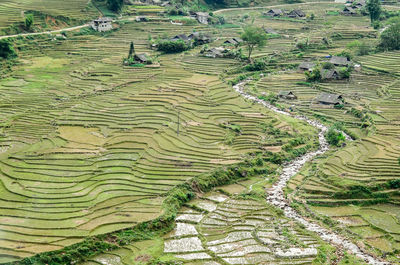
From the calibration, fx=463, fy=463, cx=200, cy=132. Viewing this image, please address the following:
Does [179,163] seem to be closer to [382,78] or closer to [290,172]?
[290,172]

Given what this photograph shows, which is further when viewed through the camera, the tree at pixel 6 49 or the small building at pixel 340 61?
the small building at pixel 340 61

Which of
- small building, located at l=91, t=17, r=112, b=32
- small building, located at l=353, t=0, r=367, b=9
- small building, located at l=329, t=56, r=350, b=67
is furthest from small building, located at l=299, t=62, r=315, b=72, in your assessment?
small building, located at l=353, t=0, r=367, b=9

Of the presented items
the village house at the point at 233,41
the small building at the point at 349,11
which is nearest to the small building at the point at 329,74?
the village house at the point at 233,41

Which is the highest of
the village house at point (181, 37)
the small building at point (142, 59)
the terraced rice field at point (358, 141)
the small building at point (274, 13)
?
the small building at point (274, 13)

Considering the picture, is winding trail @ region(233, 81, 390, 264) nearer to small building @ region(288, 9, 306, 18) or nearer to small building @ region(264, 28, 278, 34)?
small building @ region(264, 28, 278, 34)

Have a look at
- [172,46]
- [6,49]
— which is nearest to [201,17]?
[172,46]

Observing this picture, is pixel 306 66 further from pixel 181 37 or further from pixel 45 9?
pixel 45 9

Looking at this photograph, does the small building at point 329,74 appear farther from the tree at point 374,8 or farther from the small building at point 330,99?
the tree at point 374,8
